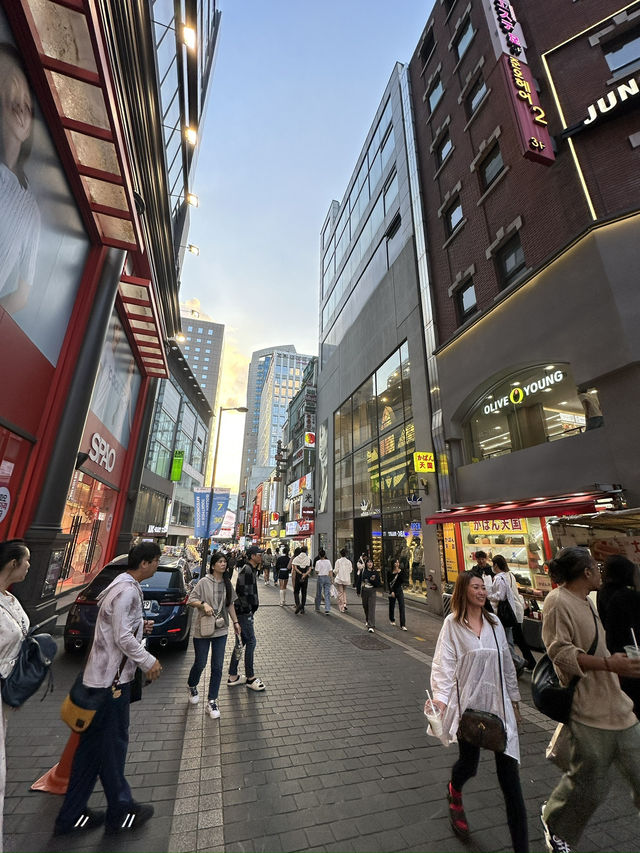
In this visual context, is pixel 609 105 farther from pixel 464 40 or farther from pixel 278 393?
pixel 278 393

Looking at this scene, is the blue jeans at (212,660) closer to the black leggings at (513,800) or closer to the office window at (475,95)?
the black leggings at (513,800)

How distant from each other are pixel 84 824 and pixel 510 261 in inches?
603

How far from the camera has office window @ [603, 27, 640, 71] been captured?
10.1m

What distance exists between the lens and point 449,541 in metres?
12.7

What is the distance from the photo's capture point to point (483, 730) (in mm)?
2623

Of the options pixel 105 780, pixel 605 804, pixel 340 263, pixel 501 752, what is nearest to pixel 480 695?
pixel 501 752

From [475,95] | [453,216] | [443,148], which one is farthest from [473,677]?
[443,148]

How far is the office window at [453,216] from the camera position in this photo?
15008 mm

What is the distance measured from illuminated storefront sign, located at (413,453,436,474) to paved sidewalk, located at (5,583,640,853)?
8.10m

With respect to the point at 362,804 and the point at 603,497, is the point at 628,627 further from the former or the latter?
the point at 603,497

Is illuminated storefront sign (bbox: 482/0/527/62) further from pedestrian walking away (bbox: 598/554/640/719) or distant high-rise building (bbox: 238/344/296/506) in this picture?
distant high-rise building (bbox: 238/344/296/506)

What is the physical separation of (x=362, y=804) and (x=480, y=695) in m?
1.45

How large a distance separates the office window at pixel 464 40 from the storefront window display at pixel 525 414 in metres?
15.1

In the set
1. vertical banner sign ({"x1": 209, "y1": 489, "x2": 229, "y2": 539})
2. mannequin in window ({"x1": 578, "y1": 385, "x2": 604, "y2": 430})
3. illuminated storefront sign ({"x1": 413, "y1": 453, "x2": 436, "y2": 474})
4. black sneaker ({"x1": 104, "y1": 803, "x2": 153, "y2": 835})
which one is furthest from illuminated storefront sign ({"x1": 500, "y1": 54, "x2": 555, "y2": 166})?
vertical banner sign ({"x1": 209, "y1": 489, "x2": 229, "y2": 539})
